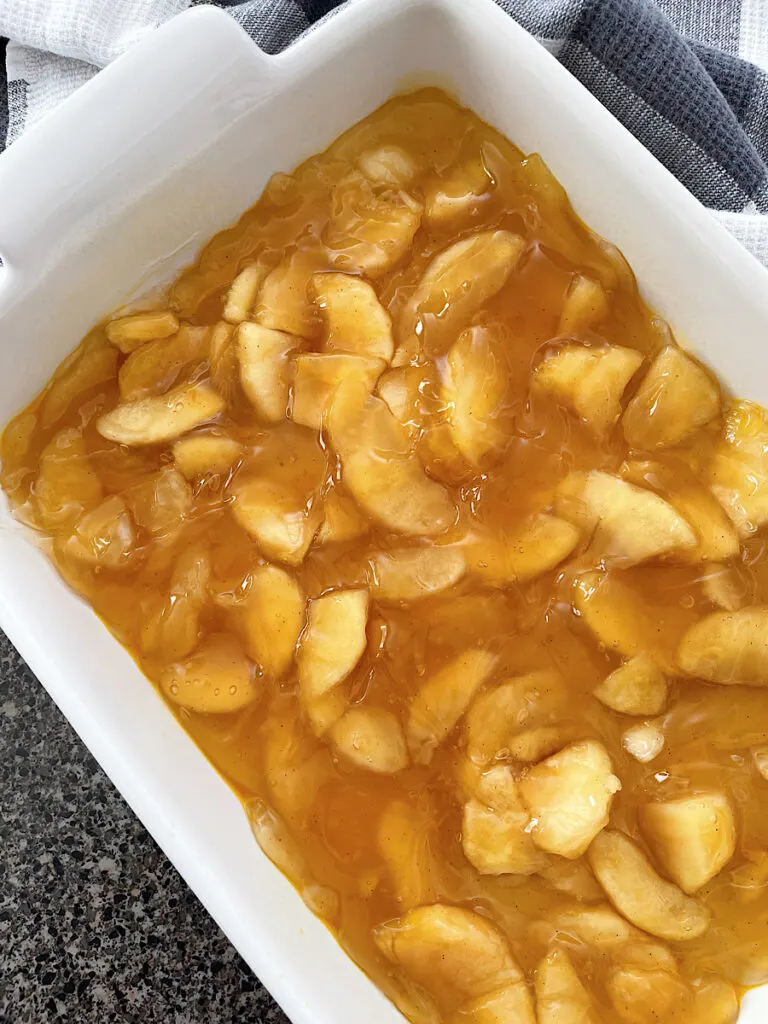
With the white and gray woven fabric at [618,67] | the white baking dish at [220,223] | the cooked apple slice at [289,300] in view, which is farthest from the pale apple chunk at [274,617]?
the white and gray woven fabric at [618,67]

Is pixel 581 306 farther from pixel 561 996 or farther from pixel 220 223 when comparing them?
pixel 561 996

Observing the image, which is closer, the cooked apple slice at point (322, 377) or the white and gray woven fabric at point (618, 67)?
the cooked apple slice at point (322, 377)

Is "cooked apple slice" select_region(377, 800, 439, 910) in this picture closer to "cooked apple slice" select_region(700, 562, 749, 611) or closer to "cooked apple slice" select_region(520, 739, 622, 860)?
"cooked apple slice" select_region(520, 739, 622, 860)

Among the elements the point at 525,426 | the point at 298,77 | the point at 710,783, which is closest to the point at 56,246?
the point at 298,77

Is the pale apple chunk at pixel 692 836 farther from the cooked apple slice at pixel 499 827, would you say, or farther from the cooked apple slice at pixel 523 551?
the cooked apple slice at pixel 523 551


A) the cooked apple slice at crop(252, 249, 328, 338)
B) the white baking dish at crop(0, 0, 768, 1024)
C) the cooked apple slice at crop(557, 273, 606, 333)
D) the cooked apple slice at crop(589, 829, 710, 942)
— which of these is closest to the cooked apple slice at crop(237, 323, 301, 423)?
the cooked apple slice at crop(252, 249, 328, 338)

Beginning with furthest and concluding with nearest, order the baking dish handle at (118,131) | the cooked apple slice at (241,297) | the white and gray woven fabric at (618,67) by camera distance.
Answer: the white and gray woven fabric at (618,67) < the cooked apple slice at (241,297) < the baking dish handle at (118,131)

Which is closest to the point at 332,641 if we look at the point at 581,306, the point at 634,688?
the point at 634,688
